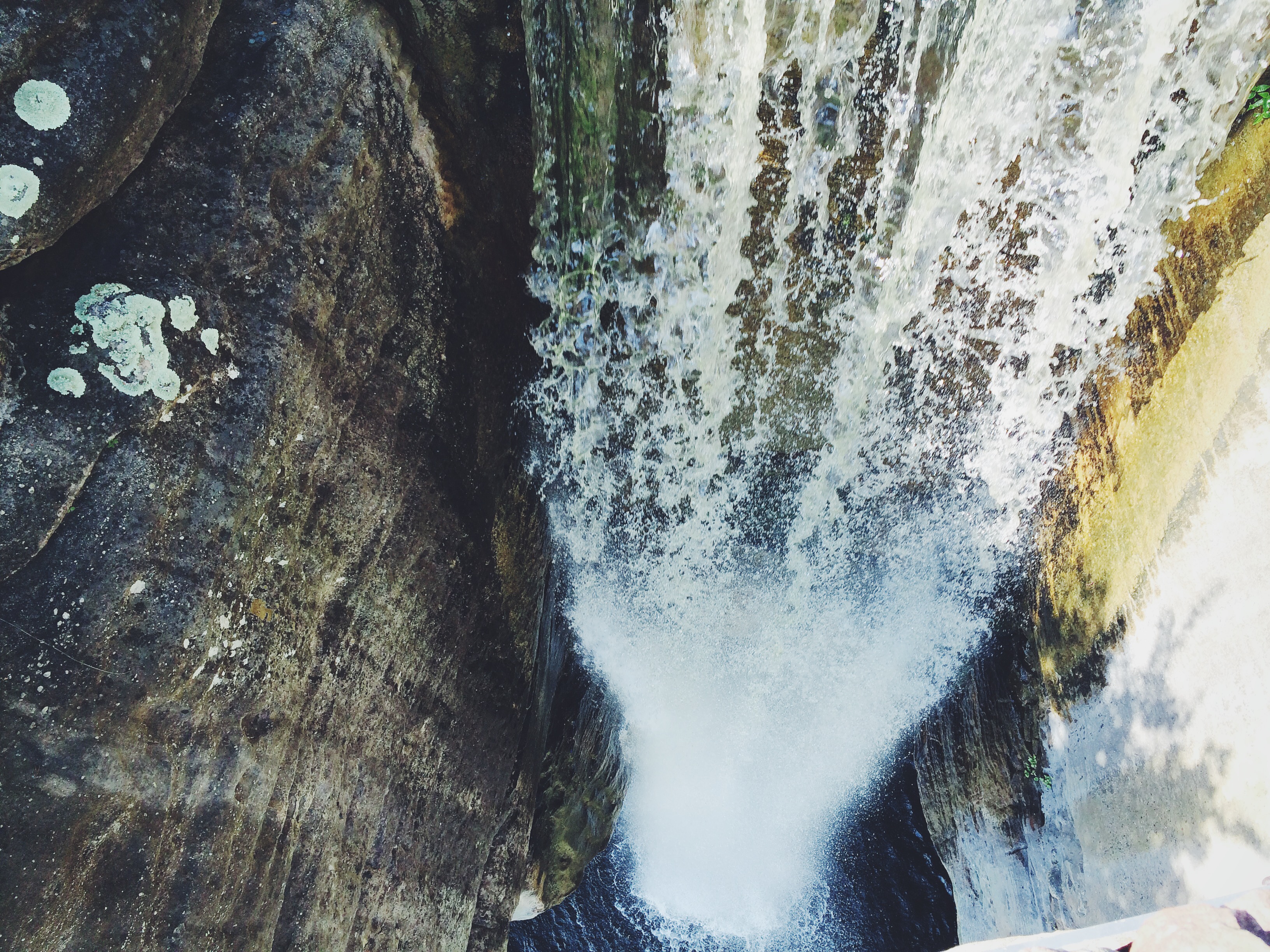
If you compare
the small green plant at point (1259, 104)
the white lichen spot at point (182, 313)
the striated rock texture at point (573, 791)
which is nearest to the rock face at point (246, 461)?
the white lichen spot at point (182, 313)

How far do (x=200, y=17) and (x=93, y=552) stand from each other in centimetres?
163

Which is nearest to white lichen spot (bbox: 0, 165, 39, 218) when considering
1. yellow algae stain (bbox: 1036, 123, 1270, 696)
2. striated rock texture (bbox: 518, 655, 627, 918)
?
striated rock texture (bbox: 518, 655, 627, 918)

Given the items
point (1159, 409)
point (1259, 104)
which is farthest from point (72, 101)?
point (1159, 409)

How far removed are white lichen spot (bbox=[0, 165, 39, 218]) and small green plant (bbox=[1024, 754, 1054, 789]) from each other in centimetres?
529

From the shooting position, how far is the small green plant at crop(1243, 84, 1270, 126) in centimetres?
271

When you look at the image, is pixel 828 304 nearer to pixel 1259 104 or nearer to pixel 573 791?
pixel 1259 104

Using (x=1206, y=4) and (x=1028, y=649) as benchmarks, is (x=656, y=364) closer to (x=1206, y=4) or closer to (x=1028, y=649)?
(x=1206, y=4)

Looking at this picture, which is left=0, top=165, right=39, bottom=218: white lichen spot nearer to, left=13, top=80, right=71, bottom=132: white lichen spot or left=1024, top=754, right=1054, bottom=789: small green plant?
left=13, top=80, right=71, bottom=132: white lichen spot

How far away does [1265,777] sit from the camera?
2.65 metres

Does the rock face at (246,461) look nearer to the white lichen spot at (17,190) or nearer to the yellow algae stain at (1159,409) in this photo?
the white lichen spot at (17,190)

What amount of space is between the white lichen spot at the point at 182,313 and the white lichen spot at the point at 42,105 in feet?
1.59

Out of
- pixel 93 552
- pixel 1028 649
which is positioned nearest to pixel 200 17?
pixel 93 552

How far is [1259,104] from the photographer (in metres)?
2.73

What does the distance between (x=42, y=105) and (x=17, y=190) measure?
23 centimetres
